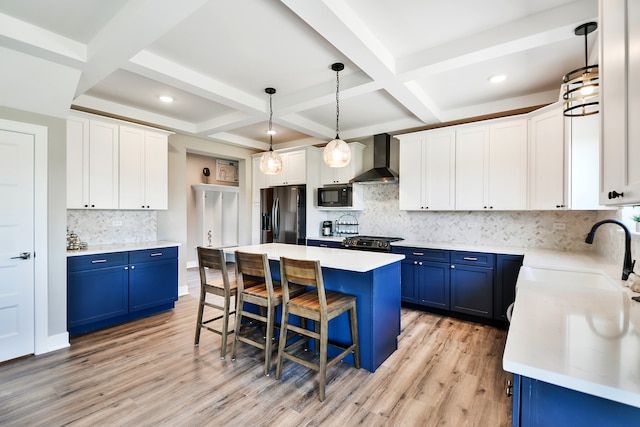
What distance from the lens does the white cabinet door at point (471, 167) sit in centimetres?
378

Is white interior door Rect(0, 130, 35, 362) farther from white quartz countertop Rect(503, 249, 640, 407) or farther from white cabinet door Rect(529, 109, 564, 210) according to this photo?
white cabinet door Rect(529, 109, 564, 210)

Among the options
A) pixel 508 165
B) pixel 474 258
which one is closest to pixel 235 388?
pixel 474 258

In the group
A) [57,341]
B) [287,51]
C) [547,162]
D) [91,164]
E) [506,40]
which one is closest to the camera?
[506,40]

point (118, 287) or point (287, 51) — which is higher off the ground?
point (287, 51)

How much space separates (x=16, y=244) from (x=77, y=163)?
1.18 meters

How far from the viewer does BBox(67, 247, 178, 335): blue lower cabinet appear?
324cm

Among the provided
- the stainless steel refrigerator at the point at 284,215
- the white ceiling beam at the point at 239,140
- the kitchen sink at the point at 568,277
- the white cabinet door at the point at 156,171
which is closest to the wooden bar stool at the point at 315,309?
the kitchen sink at the point at 568,277

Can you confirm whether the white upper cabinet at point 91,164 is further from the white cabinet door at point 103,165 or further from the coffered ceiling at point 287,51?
the coffered ceiling at point 287,51

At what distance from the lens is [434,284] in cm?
385


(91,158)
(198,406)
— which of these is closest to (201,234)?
(91,158)

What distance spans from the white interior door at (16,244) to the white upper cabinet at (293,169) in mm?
3373

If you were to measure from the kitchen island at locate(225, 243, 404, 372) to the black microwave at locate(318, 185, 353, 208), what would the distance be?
218 centimetres

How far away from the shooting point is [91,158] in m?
3.64

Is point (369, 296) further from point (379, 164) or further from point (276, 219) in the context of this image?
point (276, 219)
